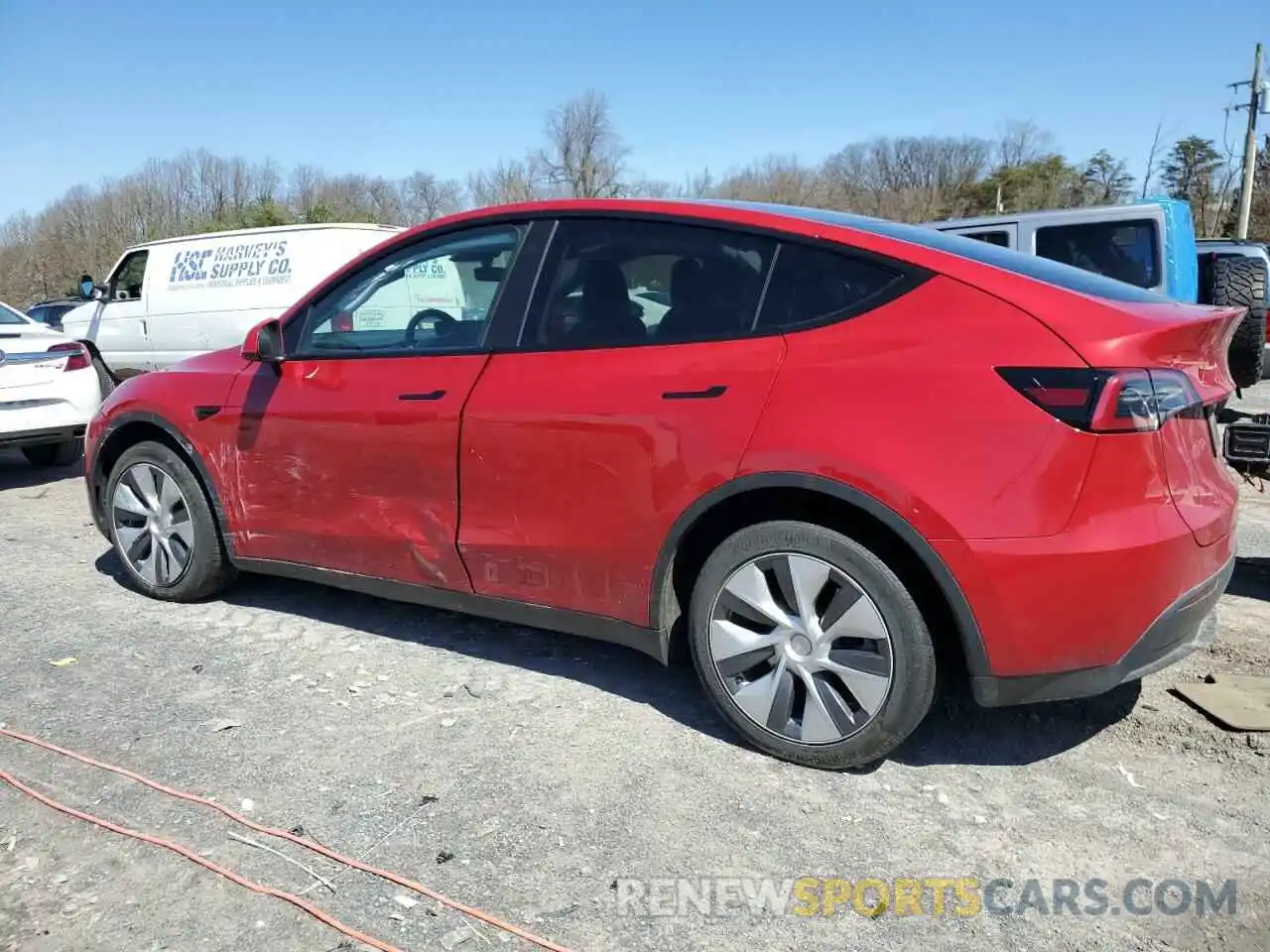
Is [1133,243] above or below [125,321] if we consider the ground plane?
above

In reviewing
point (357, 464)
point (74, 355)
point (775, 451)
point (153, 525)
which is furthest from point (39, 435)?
point (775, 451)

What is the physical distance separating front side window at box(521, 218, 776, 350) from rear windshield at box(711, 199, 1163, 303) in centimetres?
23

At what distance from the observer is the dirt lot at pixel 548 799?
2340 millimetres

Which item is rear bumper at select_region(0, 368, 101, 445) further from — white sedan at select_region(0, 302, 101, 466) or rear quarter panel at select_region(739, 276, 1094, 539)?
rear quarter panel at select_region(739, 276, 1094, 539)

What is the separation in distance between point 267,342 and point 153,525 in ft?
3.96

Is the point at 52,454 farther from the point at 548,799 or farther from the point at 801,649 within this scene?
the point at 801,649

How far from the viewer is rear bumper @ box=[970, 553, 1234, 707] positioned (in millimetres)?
2646

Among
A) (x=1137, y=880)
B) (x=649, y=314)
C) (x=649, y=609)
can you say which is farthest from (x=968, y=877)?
(x=649, y=314)

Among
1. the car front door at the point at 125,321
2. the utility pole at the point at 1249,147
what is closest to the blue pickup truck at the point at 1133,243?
the car front door at the point at 125,321

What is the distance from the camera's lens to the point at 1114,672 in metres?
2.65

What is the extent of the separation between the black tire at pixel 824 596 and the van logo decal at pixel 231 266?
8130 millimetres

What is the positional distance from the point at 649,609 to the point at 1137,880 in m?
1.54

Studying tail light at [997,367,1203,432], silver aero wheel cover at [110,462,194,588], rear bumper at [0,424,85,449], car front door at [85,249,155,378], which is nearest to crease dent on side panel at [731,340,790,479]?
tail light at [997,367,1203,432]

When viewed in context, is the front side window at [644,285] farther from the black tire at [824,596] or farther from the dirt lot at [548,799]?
the dirt lot at [548,799]
